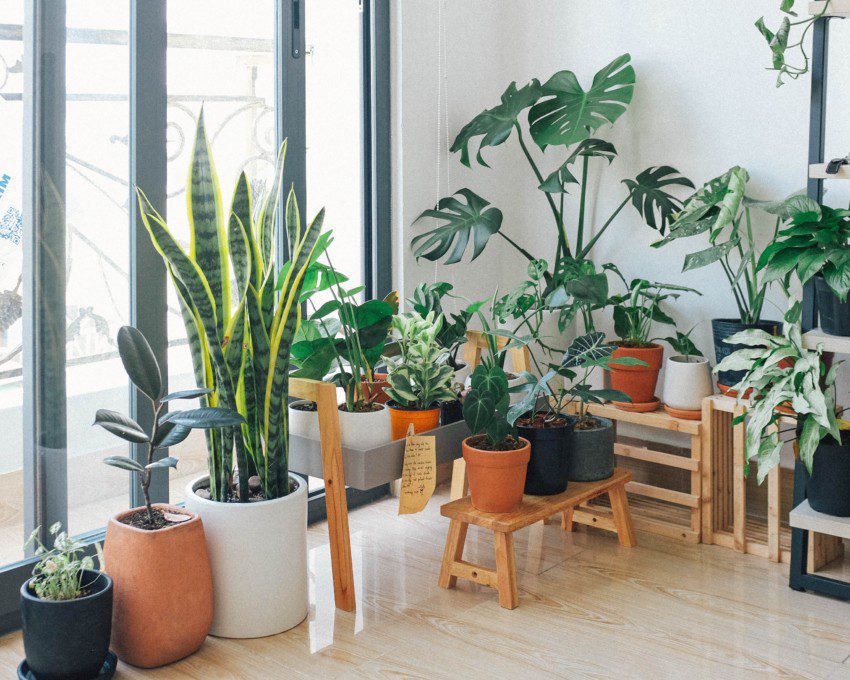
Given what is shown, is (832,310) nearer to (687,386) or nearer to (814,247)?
(814,247)

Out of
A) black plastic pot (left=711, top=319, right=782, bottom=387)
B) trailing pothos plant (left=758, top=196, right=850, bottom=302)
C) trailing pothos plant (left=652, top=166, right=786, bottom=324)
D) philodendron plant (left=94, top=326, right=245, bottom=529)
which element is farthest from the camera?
black plastic pot (left=711, top=319, right=782, bottom=387)

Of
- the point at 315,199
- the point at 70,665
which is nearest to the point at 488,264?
the point at 315,199

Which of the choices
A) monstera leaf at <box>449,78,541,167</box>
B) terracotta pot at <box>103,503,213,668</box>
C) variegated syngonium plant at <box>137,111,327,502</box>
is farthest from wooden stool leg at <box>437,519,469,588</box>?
monstera leaf at <box>449,78,541,167</box>

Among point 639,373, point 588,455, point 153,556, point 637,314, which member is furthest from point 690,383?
point 153,556

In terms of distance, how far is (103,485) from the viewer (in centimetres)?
246

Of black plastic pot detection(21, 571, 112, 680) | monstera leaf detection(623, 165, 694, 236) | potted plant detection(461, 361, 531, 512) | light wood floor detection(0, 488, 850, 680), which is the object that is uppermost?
monstera leaf detection(623, 165, 694, 236)

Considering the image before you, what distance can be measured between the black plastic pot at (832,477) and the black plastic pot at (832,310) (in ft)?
0.90

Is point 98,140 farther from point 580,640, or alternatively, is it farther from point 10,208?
point 580,640

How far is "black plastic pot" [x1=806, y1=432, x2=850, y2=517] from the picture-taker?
2.35m

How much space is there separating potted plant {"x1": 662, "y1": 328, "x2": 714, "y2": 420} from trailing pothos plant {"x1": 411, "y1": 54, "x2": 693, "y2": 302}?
0.41 meters

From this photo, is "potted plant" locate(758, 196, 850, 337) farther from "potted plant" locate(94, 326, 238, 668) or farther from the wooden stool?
"potted plant" locate(94, 326, 238, 668)

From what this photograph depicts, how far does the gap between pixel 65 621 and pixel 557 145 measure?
6.66ft

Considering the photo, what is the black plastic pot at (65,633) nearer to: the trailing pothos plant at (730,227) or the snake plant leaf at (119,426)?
the snake plant leaf at (119,426)

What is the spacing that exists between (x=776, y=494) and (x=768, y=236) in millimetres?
792
